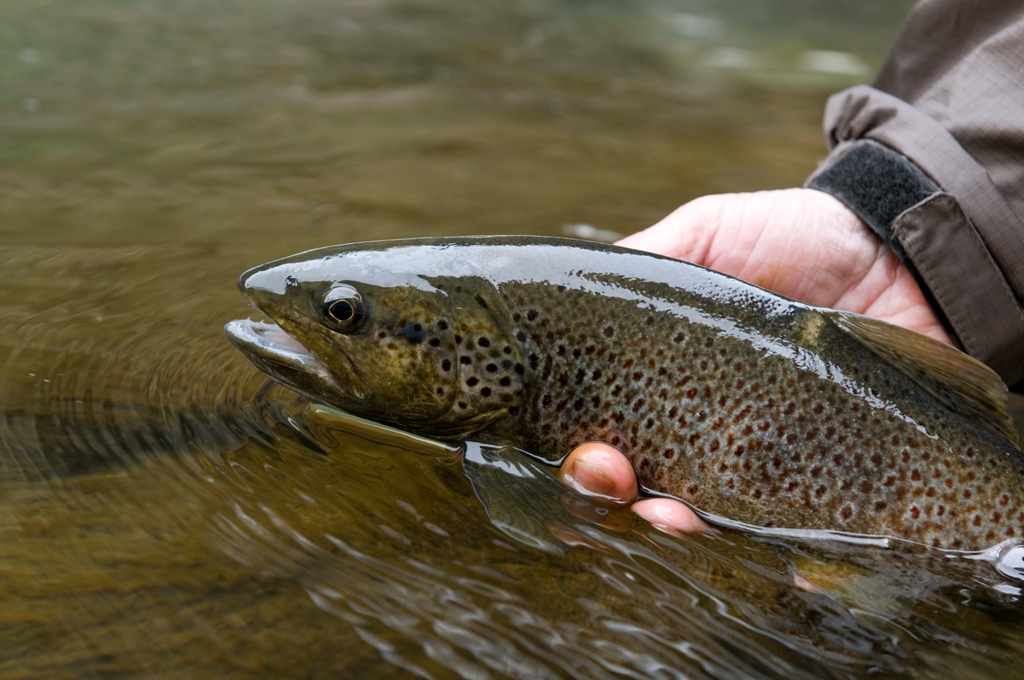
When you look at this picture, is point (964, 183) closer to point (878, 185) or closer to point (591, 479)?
point (878, 185)

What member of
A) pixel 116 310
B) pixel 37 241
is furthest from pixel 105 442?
pixel 37 241

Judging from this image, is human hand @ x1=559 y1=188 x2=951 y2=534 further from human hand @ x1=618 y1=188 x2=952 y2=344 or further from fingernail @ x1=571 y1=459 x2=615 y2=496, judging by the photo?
fingernail @ x1=571 y1=459 x2=615 y2=496

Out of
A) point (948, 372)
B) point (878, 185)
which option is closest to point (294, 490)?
point (948, 372)

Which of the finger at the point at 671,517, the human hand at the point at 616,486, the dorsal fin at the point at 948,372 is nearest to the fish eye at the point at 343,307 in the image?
the human hand at the point at 616,486

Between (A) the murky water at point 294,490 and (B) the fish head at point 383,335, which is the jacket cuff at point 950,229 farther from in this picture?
(B) the fish head at point 383,335

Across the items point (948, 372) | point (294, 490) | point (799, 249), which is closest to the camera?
point (294, 490)

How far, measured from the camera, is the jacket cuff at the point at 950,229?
170 inches

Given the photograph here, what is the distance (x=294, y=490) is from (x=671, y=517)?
135cm

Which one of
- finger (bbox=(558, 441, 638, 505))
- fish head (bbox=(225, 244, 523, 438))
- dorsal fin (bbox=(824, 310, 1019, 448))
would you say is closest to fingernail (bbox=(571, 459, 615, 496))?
finger (bbox=(558, 441, 638, 505))

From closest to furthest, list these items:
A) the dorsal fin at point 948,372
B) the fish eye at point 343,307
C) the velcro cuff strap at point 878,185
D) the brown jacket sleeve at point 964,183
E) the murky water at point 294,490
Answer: the murky water at point 294,490
the fish eye at point 343,307
the dorsal fin at point 948,372
the brown jacket sleeve at point 964,183
the velcro cuff strap at point 878,185

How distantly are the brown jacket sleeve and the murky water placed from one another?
1.60 m

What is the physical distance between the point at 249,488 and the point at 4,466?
2.78 feet

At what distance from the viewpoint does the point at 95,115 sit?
295 inches

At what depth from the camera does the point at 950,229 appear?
434cm
